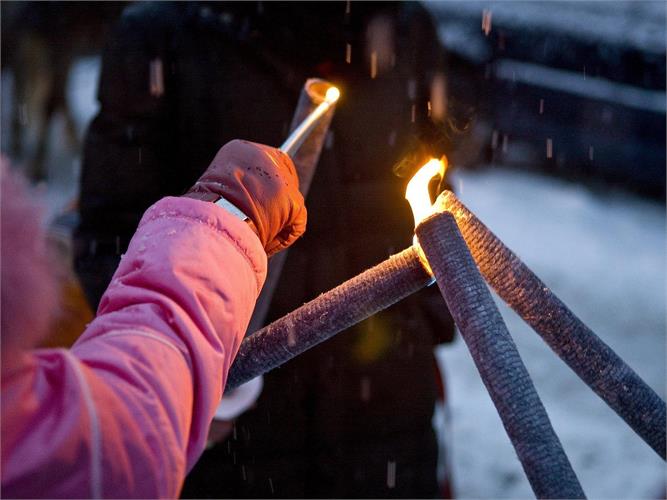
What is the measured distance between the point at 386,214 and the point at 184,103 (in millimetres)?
498

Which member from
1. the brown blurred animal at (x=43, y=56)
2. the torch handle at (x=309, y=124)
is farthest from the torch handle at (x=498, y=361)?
the brown blurred animal at (x=43, y=56)

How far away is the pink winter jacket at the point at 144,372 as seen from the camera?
0.62m

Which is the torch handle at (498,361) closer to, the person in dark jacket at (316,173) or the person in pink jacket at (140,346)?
the person in pink jacket at (140,346)

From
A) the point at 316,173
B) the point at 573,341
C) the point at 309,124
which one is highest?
the point at 309,124

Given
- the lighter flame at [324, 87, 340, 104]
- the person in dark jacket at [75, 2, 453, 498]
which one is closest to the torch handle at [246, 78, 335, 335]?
the lighter flame at [324, 87, 340, 104]

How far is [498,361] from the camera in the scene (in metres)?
0.66

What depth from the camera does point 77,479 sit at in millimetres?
628

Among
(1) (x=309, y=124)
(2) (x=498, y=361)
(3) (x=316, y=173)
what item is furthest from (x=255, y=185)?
(3) (x=316, y=173)

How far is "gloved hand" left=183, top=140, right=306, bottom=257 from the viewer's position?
0.87m

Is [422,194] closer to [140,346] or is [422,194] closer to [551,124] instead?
[140,346]

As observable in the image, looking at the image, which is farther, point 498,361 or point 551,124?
point 551,124

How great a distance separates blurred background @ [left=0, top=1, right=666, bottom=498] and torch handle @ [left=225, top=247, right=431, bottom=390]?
12.0ft

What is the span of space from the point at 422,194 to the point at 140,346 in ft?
1.13

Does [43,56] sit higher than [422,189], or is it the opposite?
[422,189]
